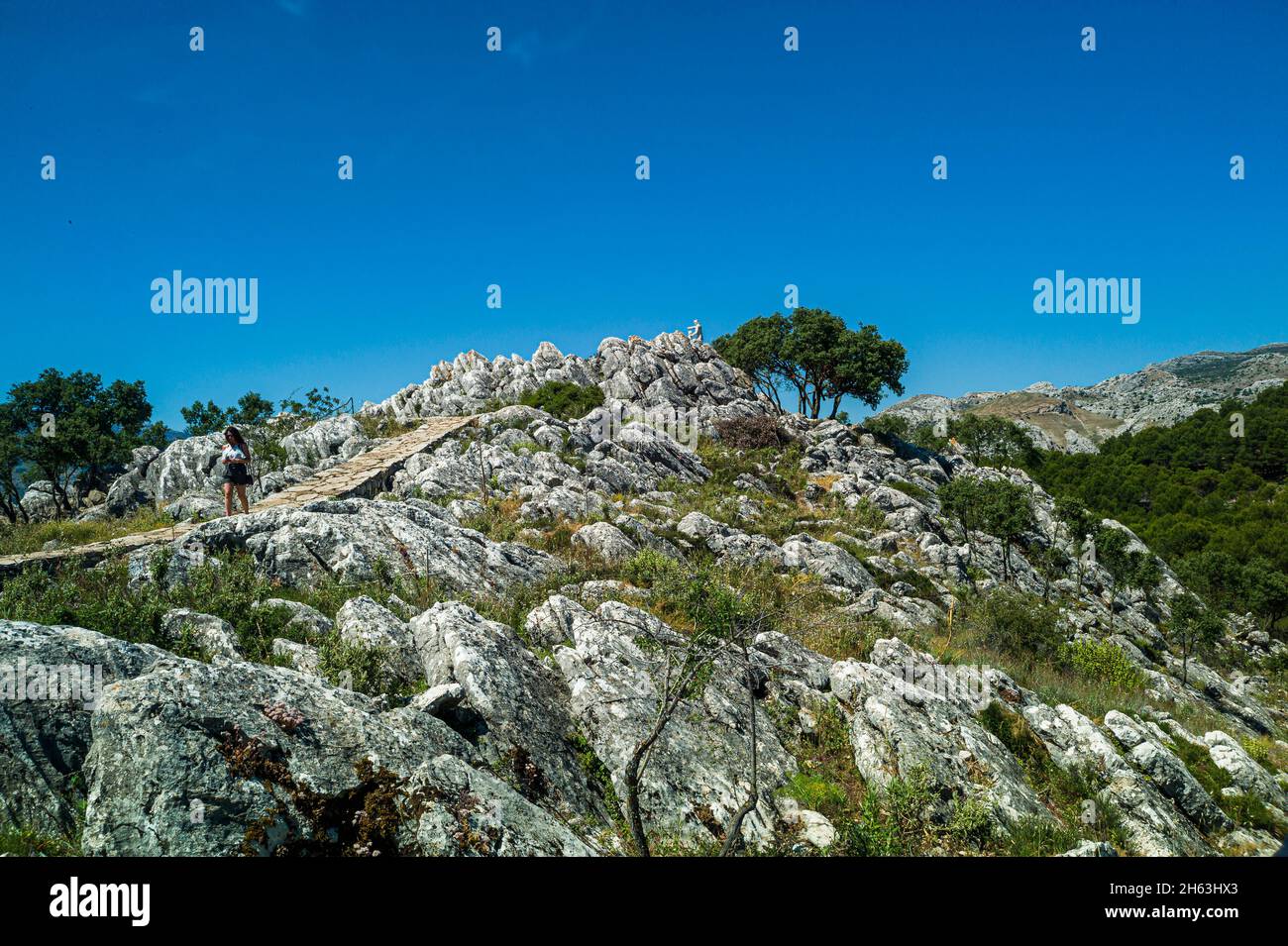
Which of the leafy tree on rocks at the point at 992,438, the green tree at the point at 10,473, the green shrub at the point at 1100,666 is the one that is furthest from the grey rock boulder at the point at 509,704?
the leafy tree on rocks at the point at 992,438

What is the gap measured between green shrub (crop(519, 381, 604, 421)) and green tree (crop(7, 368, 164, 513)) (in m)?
30.3

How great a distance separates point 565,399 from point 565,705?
128ft

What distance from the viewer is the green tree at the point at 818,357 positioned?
61000 mm

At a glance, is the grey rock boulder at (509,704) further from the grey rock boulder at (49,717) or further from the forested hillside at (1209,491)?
the forested hillside at (1209,491)

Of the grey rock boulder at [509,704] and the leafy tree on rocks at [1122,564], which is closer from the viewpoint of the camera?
the grey rock boulder at [509,704]

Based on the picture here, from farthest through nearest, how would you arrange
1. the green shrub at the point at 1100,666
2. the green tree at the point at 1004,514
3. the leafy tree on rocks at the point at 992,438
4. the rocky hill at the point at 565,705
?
the leafy tree on rocks at the point at 992,438 → the green tree at the point at 1004,514 → the green shrub at the point at 1100,666 → the rocky hill at the point at 565,705

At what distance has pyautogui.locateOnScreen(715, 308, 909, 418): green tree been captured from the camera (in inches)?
2402

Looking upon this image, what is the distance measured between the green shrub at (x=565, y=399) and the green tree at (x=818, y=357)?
2206cm

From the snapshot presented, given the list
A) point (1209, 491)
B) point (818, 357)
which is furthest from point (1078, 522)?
point (1209, 491)

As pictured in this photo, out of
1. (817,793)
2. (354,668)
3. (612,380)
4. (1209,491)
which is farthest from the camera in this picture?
(1209,491)

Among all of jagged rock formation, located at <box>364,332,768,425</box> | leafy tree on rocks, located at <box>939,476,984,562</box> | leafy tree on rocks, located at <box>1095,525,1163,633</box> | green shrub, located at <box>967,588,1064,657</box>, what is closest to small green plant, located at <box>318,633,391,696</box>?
green shrub, located at <box>967,588,1064,657</box>

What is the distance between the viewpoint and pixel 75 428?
4469 centimetres

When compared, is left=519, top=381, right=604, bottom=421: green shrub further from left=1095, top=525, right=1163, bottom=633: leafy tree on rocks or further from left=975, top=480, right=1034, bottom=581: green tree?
left=1095, top=525, right=1163, bottom=633: leafy tree on rocks

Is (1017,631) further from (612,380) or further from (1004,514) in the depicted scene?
(612,380)
